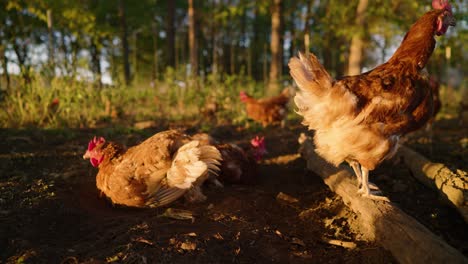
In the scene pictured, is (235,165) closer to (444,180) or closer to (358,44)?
(444,180)

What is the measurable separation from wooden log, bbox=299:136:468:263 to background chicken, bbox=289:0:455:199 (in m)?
0.21

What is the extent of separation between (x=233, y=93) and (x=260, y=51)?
62.6 ft

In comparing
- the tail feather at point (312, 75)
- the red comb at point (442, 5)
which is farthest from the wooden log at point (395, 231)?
the red comb at point (442, 5)

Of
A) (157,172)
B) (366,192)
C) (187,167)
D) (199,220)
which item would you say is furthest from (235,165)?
(366,192)

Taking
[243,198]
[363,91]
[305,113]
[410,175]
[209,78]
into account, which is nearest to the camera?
[363,91]

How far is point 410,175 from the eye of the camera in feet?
14.5

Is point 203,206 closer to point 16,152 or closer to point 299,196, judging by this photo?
point 299,196

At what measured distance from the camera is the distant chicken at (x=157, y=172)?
3346 mm

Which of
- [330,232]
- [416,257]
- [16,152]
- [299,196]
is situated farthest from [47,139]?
[416,257]

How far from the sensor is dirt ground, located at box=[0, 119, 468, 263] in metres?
2.37

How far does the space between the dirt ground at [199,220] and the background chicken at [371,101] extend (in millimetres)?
673

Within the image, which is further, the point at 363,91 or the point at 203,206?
the point at 203,206

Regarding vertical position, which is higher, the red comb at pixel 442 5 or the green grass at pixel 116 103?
the red comb at pixel 442 5

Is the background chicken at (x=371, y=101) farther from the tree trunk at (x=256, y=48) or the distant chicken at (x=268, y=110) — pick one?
the tree trunk at (x=256, y=48)
